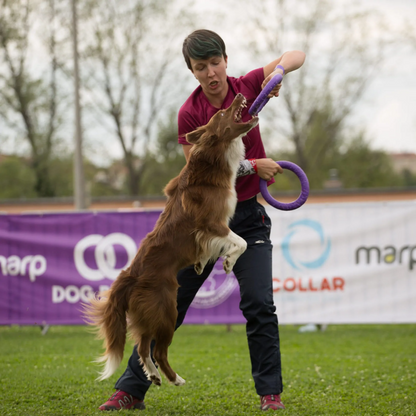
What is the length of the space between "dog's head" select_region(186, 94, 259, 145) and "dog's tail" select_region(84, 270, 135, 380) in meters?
1.09

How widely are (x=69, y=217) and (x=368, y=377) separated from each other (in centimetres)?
502

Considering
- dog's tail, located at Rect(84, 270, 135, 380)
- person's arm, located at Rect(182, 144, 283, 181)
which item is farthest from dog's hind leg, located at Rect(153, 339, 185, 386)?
person's arm, located at Rect(182, 144, 283, 181)

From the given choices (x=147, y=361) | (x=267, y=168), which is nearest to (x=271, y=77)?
(x=267, y=168)

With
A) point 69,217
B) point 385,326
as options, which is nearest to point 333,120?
point 385,326

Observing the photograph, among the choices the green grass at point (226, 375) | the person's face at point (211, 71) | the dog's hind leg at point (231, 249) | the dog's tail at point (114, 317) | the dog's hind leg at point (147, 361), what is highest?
the person's face at point (211, 71)

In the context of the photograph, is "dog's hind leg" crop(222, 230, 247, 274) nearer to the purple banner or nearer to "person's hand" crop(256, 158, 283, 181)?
"person's hand" crop(256, 158, 283, 181)

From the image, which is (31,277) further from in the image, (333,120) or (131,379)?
(333,120)

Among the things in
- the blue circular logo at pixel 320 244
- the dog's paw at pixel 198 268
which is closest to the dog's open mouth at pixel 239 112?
the dog's paw at pixel 198 268

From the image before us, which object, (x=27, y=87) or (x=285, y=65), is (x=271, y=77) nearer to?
(x=285, y=65)

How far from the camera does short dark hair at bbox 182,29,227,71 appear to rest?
11.6 feet

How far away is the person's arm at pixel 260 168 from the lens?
364 centimetres

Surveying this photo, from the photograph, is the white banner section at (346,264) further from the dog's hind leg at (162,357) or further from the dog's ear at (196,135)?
the dog's hind leg at (162,357)

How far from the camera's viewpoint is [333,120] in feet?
93.2

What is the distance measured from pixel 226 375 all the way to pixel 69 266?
3.74 meters
